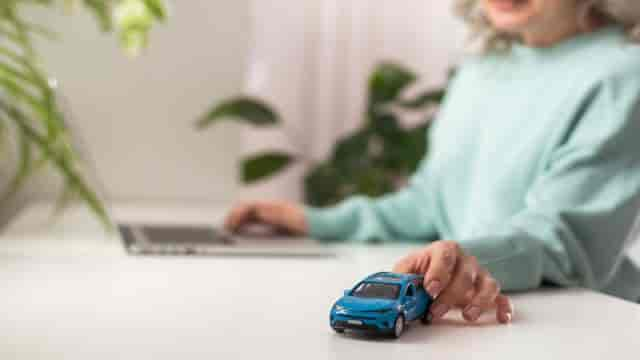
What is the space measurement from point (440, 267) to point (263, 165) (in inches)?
65.6

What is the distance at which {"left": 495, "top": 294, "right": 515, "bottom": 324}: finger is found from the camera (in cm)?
110

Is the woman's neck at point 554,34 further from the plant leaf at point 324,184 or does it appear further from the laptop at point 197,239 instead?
the plant leaf at point 324,184

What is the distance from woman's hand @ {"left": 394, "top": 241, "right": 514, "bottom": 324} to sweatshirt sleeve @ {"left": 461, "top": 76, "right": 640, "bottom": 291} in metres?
0.14

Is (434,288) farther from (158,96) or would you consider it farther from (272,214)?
(158,96)

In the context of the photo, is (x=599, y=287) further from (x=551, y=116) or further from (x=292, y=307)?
(x=292, y=307)

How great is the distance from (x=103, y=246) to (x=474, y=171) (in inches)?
21.8

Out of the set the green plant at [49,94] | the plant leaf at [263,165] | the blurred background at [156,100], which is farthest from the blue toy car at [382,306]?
the plant leaf at [263,165]

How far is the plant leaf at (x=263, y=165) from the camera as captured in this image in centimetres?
271

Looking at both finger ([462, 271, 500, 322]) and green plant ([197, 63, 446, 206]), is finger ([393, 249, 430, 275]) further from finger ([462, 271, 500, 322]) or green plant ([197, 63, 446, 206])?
green plant ([197, 63, 446, 206])

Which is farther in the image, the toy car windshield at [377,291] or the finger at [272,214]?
the finger at [272,214]

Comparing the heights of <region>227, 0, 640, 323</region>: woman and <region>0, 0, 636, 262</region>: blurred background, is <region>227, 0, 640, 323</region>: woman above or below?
above

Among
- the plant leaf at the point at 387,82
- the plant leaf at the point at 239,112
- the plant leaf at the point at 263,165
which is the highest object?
the plant leaf at the point at 239,112

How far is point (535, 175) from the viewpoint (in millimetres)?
1577

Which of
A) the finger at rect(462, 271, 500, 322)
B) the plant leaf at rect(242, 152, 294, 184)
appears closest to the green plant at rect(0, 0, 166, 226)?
the finger at rect(462, 271, 500, 322)
